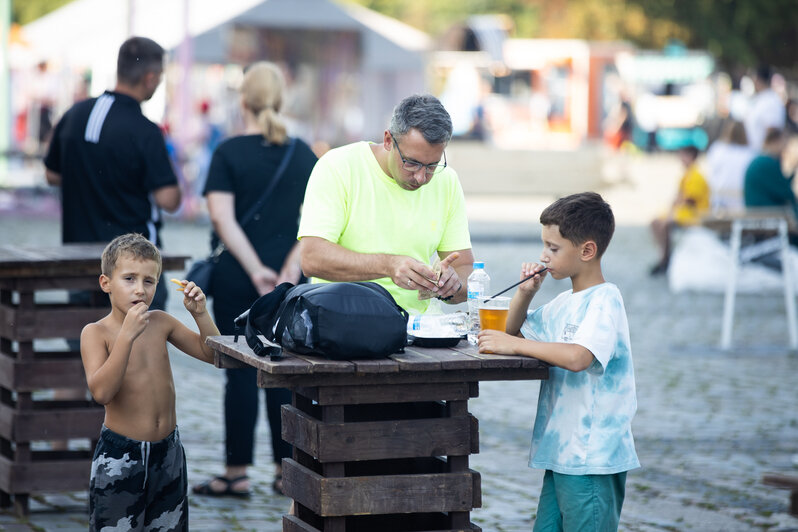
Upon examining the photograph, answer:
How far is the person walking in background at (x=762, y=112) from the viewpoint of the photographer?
A: 1758 centimetres

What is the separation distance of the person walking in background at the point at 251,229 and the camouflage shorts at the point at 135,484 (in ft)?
5.69

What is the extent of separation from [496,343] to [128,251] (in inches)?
50.4

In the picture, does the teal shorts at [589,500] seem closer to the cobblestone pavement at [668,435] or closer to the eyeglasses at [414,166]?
the eyeglasses at [414,166]

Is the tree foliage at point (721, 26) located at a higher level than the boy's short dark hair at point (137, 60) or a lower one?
higher

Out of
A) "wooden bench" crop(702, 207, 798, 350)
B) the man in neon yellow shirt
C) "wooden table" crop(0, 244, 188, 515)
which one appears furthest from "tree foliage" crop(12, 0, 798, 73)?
the man in neon yellow shirt

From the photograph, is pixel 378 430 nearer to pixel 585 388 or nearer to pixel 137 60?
pixel 585 388

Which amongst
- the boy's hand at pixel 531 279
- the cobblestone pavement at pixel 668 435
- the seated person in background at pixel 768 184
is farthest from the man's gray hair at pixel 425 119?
the seated person in background at pixel 768 184

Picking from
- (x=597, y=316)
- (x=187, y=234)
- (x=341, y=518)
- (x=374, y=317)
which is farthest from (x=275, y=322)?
(x=187, y=234)

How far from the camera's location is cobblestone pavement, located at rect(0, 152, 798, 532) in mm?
5797

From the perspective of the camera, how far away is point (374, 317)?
3.58 m

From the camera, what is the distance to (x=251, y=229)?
6172 mm

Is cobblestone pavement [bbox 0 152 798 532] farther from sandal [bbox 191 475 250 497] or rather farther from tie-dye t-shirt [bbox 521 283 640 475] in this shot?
tie-dye t-shirt [bbox 521 283 640 475]

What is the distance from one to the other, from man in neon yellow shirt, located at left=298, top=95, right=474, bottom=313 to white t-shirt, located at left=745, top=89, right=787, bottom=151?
545 inches

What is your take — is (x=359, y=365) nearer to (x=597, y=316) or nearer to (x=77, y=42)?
(x=597, y=316)
